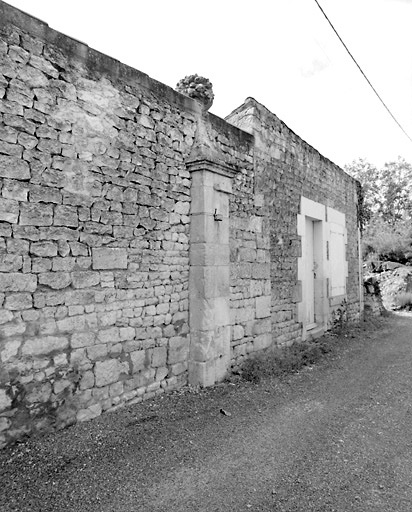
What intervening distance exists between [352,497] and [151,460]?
4.88 feet

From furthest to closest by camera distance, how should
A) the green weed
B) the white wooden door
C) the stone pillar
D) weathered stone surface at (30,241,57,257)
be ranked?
the white wooden door → the green weed → the stone pillar → weathered stone surface at (30,241,57,257)

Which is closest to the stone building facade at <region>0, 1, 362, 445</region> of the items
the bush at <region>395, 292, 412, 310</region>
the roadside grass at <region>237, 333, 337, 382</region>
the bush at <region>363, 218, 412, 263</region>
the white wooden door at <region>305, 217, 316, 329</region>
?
the roadside grass at <region>237, 333, 337, 382</region>

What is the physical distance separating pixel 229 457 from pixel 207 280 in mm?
2066

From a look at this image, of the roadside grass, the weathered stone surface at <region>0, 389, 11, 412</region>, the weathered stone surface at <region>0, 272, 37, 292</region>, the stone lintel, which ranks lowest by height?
the roadside grass

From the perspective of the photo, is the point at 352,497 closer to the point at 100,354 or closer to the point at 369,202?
the point at 100,354

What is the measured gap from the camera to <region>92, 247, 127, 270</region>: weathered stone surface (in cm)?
352

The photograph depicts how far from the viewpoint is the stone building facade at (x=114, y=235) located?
3.01 metres

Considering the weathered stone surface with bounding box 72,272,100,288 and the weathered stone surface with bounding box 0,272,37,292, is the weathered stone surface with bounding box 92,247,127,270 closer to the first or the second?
the weathered stone surface with bounding box 72,272,100,288

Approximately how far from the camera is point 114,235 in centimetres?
369

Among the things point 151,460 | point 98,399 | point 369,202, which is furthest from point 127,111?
point 369,202

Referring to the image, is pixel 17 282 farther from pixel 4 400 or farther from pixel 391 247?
pixel 391 247

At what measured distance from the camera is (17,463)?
8.81 feet

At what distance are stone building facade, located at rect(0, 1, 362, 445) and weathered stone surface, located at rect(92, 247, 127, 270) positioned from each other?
0.02 m

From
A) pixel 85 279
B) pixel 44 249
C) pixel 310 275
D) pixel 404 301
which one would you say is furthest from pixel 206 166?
pixel 404 301
